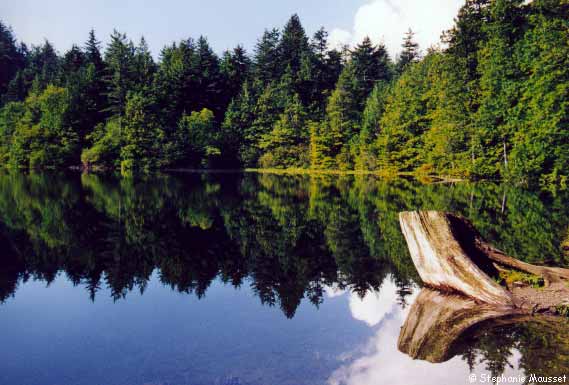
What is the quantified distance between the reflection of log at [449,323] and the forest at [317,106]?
91.5 ft

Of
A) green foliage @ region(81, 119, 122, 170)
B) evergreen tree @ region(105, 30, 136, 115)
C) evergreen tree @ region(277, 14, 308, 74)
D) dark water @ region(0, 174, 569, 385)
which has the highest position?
evergreen tree @ region(277, 14, 308, 74)

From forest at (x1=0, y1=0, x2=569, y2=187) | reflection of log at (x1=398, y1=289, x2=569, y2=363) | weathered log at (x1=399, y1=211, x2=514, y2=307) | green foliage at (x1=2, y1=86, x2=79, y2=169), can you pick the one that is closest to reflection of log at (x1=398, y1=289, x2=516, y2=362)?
reflection of log at (x1=398, y1=289, x2=569, y2=363)

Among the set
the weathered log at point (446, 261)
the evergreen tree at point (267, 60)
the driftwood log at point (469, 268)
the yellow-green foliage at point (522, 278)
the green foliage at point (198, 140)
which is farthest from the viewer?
the evergreen tree at point (267, 60)

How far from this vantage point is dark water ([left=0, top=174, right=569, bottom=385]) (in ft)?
20.1

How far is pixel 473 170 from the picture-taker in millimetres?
40906

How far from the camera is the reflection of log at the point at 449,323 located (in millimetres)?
6445

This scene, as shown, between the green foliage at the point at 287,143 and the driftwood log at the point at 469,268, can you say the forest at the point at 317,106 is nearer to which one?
the green foliage at the point at 287,143

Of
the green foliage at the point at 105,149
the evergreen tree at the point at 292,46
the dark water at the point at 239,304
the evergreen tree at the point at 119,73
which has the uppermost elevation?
the evergreen tree at the point at 292,46

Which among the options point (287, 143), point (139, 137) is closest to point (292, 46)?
point (287, 143)

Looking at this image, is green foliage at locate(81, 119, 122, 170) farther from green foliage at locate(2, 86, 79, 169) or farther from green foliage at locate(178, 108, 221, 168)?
green foliage at locate(178, 108, 221, 168)

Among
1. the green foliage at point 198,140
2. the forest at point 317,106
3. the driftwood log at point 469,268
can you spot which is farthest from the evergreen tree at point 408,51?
the driftwood log at point 469,268

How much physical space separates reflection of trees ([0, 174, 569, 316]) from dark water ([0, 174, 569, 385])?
82mm

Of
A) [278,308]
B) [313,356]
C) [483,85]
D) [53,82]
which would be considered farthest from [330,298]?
[53,82]

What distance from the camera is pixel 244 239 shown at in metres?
14.8
